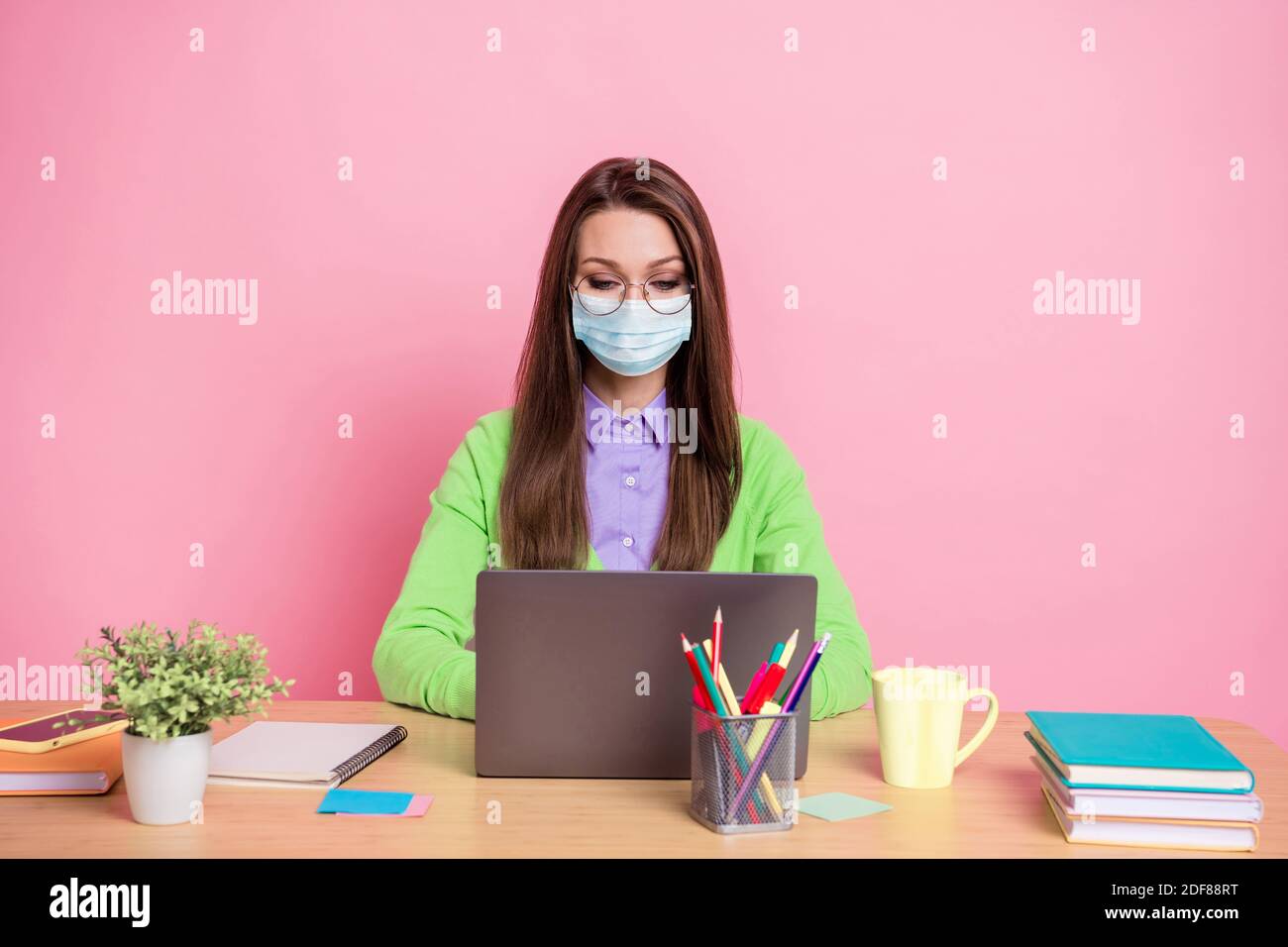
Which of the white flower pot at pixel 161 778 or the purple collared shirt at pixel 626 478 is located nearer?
the white flower pot at pixel 161 778

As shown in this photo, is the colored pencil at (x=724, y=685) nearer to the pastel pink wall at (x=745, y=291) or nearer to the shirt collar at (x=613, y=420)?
the shirt collar at (x=613, y=420)

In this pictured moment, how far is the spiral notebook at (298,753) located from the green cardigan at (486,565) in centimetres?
15

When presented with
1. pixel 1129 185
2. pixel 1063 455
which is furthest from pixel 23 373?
pixel 1129 185

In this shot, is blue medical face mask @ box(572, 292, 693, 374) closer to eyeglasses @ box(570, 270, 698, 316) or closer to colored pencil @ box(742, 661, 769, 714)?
eyeglasses @ box(570, 270, 698, 316)

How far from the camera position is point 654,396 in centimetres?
217

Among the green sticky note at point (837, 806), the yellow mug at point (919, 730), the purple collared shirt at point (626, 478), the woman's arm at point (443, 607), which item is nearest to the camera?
the green sticky note at point (837, 806)

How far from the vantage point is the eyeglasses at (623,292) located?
2.02 metres

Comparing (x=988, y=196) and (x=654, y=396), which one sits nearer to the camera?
(x=654, y=396)

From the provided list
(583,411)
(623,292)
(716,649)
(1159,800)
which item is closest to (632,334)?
(623,292)

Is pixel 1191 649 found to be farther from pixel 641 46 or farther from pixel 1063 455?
pixel 641 46

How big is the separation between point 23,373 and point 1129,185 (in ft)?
8.54

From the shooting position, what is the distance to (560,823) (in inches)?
43.7

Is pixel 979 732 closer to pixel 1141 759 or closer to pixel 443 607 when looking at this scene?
pixel 1141 759

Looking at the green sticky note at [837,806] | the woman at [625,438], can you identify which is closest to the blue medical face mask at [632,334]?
the woman at [625,438]
